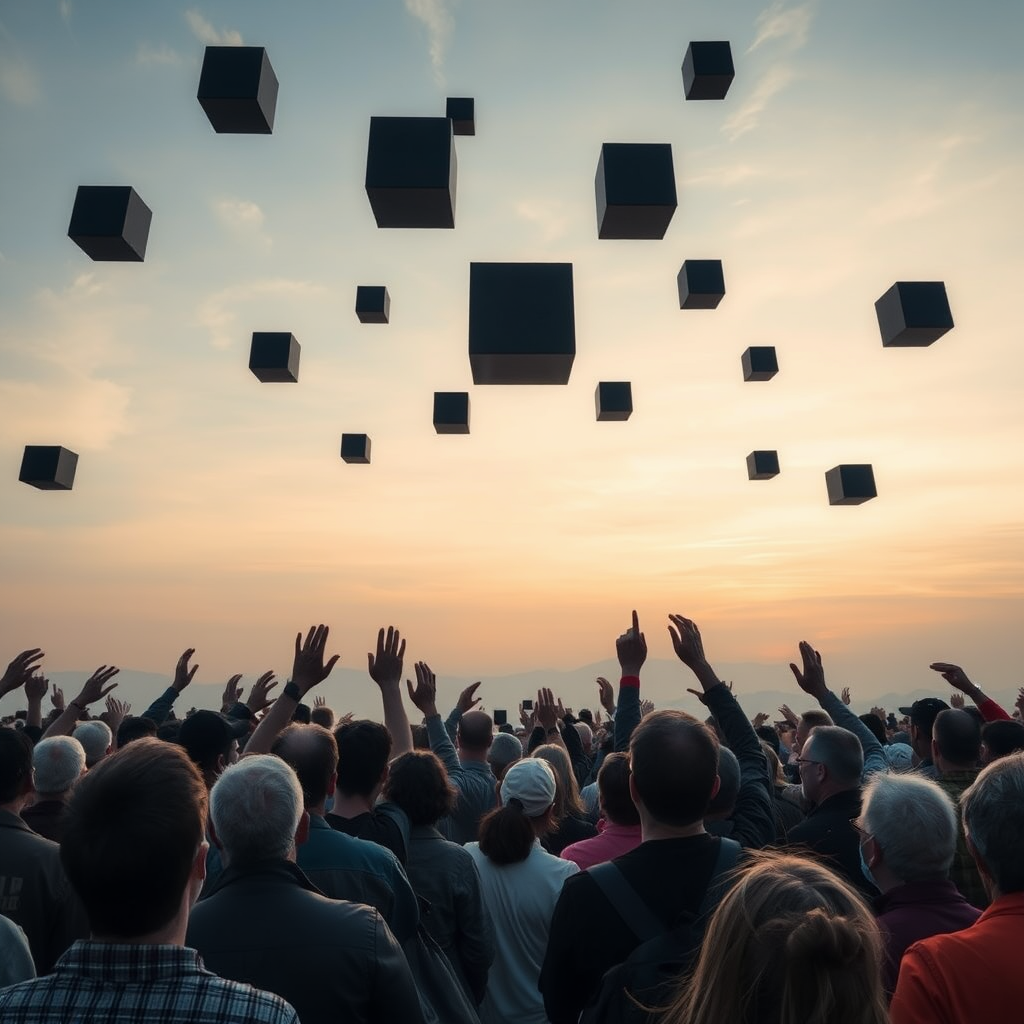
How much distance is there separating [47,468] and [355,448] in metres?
2.75

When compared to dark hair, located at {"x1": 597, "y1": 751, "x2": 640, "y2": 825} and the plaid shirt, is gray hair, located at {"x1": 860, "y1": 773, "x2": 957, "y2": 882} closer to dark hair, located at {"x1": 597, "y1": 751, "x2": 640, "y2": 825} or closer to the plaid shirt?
dark hair, located at {"x1": 597, "y1": 751, "x2": 640, "y2": 825}

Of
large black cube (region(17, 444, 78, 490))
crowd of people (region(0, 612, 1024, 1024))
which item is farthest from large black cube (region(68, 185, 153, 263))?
crowd of people (region(0, 612, 1024, 1024))

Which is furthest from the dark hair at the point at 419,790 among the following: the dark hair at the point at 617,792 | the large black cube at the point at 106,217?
the large black cube at the point at 106,217

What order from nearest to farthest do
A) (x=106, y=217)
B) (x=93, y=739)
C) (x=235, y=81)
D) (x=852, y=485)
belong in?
(x=93, y=739) → (x=235, y=81) → (x=106, y=217) → (x=852, y=485)

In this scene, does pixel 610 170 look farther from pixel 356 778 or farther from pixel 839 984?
pixel 839 984

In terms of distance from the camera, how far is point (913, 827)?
2191 millimetres

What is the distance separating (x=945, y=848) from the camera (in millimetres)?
2186

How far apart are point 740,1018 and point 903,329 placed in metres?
6.10

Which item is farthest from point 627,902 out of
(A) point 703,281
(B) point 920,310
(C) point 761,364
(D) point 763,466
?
(D) point 763,466

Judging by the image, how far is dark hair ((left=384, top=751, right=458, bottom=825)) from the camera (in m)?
3.03

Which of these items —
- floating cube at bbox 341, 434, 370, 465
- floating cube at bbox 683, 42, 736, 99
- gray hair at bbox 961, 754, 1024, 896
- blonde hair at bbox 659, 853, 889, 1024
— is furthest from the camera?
floating cube at bbox 341, 434, 370, 465

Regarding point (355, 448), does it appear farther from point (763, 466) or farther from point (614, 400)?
point (763, 466)

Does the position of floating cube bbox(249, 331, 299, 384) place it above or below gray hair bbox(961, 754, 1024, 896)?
above

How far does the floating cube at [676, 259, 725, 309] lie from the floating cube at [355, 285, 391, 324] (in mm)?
2658
